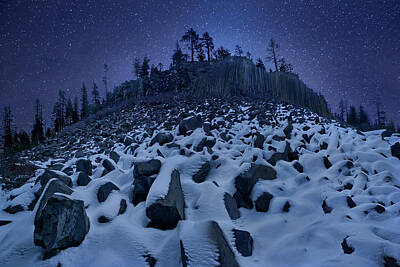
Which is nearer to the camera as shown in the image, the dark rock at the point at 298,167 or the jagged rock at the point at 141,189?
the jagged rock at the point at 141,189

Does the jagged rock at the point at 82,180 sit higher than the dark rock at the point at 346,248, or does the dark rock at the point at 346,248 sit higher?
the jagged rock at the point at 82,180

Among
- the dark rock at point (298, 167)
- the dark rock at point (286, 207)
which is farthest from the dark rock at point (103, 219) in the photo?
the dark rock at point (298, 167)

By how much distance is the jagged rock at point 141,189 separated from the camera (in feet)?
10.4

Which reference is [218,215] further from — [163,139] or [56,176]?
[163,139]

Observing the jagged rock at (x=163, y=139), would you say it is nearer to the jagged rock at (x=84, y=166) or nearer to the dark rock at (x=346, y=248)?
the jagged rock at (x=84, y=166)

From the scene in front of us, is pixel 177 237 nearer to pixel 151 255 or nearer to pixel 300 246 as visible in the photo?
pixel 151 255

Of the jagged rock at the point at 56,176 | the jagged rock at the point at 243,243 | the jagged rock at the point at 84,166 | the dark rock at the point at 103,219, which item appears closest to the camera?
the jagged rock at the point at 243,243

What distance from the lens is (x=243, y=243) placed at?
2283 mm

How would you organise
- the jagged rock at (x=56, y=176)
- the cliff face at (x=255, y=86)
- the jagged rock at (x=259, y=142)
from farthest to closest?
1. the cliff face at (x=255, y=86)
2. the jagged rock at (x=259, y=142)
3. the jagged rock at (x=56, y=176)

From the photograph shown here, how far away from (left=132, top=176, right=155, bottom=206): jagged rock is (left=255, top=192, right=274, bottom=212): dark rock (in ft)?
6.18

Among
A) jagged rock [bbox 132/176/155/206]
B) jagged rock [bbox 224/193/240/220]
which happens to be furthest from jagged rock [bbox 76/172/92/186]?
jagged rock [bbox 224/193/240/220]

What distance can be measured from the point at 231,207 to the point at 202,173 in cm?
105

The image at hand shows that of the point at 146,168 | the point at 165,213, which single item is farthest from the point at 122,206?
the point at 165,213

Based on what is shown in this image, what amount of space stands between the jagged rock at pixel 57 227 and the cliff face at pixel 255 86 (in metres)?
17.1
